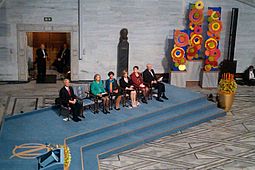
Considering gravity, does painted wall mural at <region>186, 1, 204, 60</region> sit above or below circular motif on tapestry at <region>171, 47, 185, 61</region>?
above

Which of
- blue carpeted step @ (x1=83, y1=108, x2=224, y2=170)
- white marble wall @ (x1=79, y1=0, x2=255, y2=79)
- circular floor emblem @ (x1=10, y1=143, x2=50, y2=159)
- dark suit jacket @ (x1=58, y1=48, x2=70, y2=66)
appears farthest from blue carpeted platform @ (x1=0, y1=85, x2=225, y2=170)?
dark suit jacket @ (x1=58, y1=48, x2=70, y2=66)

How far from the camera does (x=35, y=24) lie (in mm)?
15320

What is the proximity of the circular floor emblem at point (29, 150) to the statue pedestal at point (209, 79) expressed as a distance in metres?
8.08

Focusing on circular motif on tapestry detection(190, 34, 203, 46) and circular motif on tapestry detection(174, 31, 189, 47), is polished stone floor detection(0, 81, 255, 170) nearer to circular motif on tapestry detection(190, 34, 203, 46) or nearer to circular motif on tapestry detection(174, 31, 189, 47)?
circular motif on tapestry detection(190, 34, 203, 46)

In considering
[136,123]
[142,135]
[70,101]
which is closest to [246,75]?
[136,123]

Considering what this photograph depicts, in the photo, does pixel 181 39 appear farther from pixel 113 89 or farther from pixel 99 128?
pixel 99 128

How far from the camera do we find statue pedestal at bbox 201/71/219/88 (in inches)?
634

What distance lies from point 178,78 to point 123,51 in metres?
2.31

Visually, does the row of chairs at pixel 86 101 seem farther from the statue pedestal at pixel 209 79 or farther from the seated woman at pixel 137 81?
the statue pedestal at pixel 209 79

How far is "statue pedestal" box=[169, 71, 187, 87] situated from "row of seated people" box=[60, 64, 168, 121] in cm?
256

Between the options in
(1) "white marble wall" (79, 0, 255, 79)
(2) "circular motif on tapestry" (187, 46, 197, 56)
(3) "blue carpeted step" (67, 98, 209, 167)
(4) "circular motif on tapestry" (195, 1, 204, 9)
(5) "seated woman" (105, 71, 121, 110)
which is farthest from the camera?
(2) "circular motif on tapestry" (187, 46, 197, 56)

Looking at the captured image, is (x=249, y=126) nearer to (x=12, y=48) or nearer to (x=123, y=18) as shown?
(x=123, y=18)

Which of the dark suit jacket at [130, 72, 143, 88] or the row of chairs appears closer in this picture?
the row of chairs

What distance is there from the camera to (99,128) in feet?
35.4
